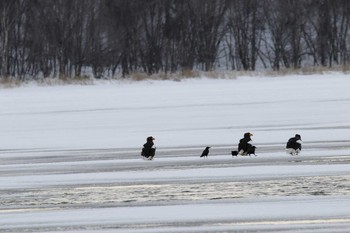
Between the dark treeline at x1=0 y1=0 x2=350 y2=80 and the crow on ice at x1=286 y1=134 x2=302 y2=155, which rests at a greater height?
the dark treeline at x1=0 y1=0 x2=350 y2=80

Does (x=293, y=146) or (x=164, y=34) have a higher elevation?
(x=164, y=34)

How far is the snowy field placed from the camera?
8.52 metres

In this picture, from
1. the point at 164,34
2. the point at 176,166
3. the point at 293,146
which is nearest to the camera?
the point at 176,166

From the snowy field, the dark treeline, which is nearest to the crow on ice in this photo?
the snowy field

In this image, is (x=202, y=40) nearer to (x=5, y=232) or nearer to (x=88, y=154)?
(x=88, y=154)

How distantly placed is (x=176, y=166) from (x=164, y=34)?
147ft

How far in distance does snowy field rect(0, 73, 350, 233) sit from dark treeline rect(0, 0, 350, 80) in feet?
88.7

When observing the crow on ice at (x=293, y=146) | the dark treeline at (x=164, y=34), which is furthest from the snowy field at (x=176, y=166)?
the dark treeline at (x=164, y=34)

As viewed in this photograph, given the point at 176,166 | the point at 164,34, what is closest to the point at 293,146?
the point at 176,166

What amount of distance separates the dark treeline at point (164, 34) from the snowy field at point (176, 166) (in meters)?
27.0

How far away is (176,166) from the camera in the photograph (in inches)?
499

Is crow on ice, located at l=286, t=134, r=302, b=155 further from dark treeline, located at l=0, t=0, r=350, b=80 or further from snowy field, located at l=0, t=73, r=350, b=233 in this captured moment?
dark treeline, located at l=0, t=0, r=350, b=80

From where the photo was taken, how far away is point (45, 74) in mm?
52969

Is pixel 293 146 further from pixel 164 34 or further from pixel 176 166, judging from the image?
pixel 164 34
